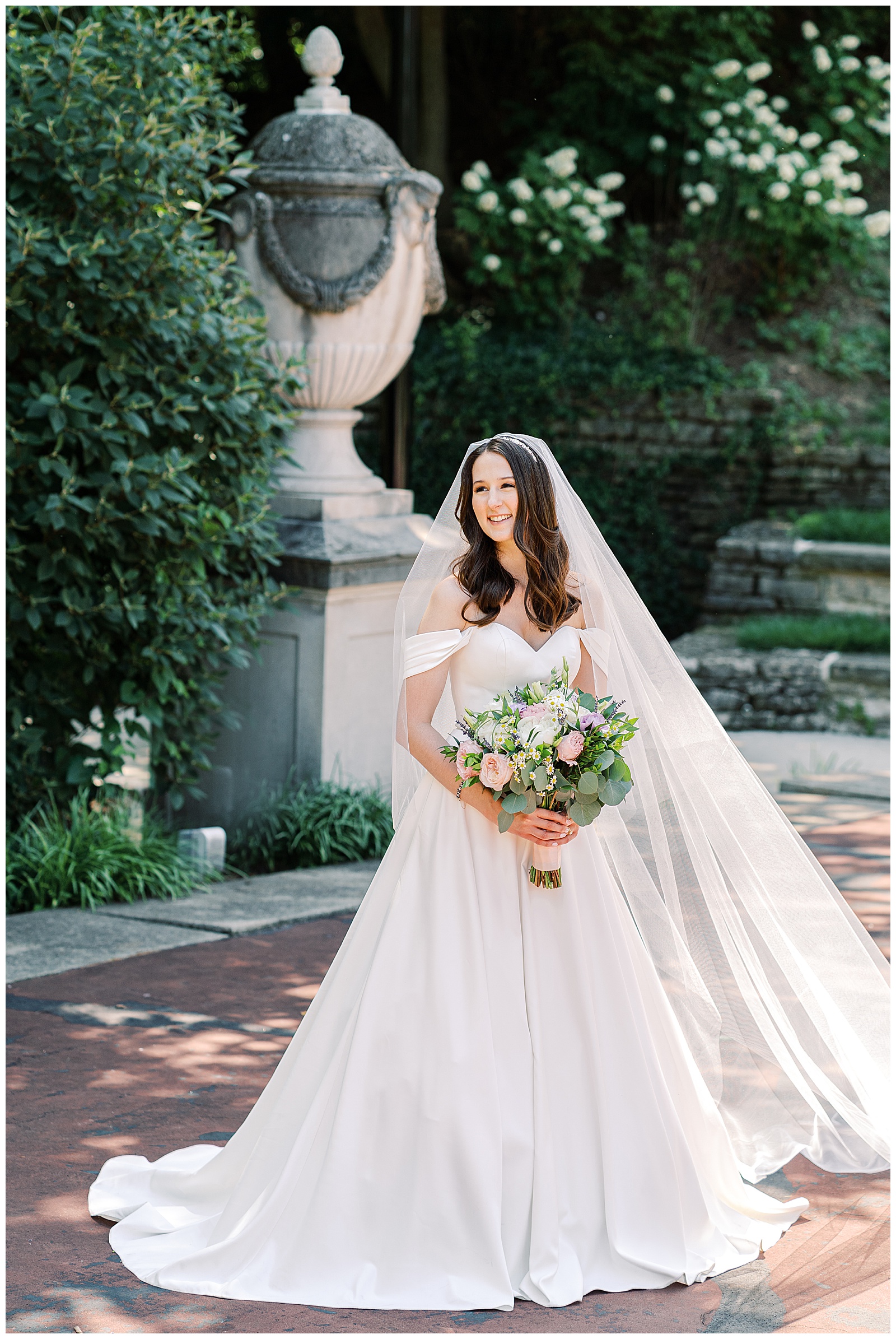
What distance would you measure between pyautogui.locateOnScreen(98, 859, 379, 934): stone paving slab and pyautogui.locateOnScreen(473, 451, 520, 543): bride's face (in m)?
2.63

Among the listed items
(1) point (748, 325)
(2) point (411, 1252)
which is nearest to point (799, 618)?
(1) point (748, 325)

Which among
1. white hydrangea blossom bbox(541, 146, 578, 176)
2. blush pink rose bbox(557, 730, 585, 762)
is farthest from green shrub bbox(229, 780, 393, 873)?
white hydrangea blossom bbox(541, 146, 578, 176)

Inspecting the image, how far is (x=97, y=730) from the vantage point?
6.22 m

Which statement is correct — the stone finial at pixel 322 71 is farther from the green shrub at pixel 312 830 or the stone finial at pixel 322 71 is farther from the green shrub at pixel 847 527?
the green shrub at pixel 847 527

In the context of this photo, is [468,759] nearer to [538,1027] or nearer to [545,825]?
[545,825]

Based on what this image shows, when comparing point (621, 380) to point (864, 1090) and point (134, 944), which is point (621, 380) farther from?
point (864, 1090)

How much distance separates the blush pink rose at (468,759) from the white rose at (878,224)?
11.0 metres

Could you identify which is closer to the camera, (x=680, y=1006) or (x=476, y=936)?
(x=476, y=936)

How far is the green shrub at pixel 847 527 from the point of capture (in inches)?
453

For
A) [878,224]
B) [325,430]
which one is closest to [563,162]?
[878,224]

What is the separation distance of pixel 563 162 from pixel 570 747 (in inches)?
422

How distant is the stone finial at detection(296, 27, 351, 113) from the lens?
709 cm

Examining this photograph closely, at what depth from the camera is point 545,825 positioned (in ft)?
10.4

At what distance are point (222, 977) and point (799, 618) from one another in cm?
716
